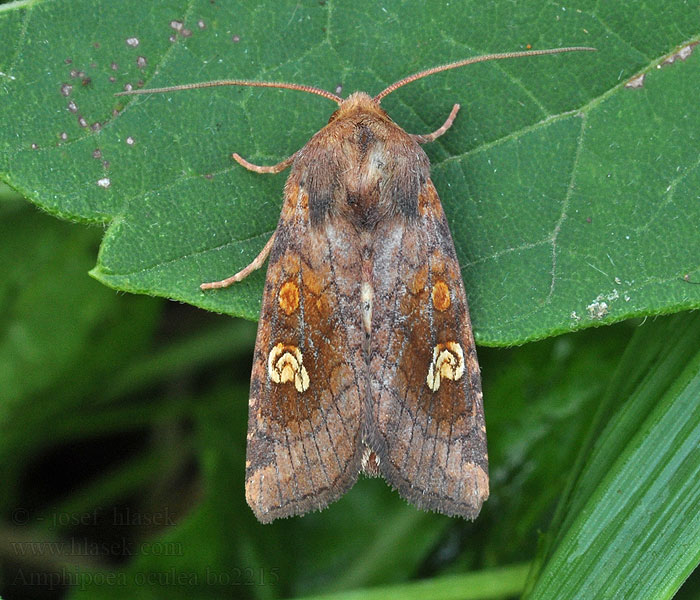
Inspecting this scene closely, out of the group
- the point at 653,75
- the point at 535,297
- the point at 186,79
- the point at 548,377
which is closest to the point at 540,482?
the point at 548,377

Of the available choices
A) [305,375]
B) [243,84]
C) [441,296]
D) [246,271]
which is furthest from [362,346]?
[243,84]

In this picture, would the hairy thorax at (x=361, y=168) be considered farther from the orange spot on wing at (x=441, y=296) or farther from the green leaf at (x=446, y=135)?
the orange spot on wing at (x=441, y=296)

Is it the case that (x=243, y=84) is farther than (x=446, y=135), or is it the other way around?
(x=446, y=135)

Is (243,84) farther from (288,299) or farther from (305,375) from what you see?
(305,375)

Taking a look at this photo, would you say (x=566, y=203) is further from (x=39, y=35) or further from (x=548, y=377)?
(x=39, y=35)

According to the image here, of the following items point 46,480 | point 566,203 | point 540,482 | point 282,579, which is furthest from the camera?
point 46,480

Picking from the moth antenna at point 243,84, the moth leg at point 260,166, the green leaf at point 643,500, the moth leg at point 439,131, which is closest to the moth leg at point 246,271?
the moth leg at point 260,166
